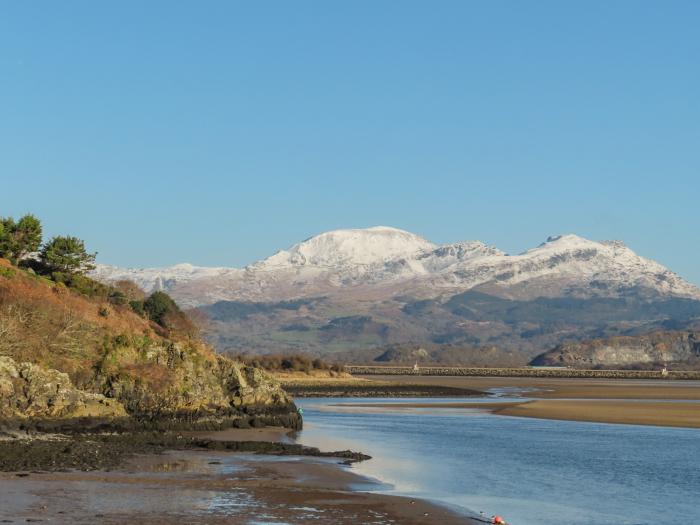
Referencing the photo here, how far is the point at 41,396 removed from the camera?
175 ft

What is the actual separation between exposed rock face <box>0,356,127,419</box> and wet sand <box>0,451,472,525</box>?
10.5 m

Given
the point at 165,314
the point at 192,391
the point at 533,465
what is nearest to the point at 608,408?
the point at 165,314

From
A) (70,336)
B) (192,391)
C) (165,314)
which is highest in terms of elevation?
(165,314)

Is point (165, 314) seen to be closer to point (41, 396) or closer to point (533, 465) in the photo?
point (41, 396)

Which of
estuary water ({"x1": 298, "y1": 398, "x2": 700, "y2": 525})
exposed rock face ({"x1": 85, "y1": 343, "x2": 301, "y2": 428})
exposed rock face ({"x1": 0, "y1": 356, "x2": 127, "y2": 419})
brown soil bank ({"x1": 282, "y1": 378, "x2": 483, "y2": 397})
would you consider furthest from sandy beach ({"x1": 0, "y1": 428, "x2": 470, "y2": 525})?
brown soil bank ({"x1": 282, "y1": 378, "x2": 483, "y2": 397})

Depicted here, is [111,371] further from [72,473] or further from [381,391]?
[381,391]

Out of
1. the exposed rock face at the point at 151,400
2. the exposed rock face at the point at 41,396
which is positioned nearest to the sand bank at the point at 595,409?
the exposed rock face at the point at 151,400

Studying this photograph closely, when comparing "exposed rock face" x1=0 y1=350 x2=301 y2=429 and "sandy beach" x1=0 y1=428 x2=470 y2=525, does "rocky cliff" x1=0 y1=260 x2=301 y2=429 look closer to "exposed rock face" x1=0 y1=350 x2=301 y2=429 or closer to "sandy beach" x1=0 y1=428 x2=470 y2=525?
"exposed rock face" x1=0 y1=350 x2=301 y2=429

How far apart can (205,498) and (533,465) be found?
19742 mm

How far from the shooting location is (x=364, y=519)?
33.2 meters

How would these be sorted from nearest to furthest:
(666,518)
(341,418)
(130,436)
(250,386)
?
1. (666,518)
2. (130,436)
3. (250,386)
4. (341,418)

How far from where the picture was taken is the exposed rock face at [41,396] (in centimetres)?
5175

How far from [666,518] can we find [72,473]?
22525mm

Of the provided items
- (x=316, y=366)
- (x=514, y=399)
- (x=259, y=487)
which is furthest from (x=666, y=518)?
(x=316, y=366)
